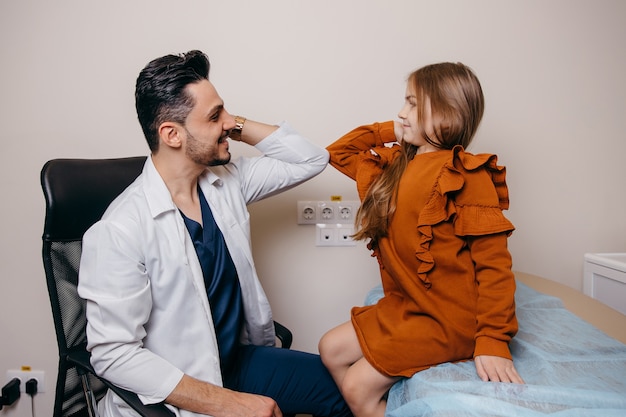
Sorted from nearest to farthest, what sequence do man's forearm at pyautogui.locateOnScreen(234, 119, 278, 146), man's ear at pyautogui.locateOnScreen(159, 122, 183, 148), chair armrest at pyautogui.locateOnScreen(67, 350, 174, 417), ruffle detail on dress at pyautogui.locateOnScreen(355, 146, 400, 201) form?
chair armrest at pyautogui.locateOnScreen(67, 350, 174, 417) → man's ear at pyautogui.locateOnScreen(159, 122, 183, 148) → ruffle detail on dress at pyautogui.locateOnScreen(355, 146, 400, 201) → man's forearm at pyautogui.locateOnScreen(234, 119, 278, 146)

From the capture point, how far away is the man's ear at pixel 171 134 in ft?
3.96

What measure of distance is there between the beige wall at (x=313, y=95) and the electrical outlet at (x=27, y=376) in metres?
0.03

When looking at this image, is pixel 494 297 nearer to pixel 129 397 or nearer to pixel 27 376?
pixel 129 397

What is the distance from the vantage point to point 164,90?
119 cm

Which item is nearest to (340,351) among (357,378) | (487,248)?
(357,378)

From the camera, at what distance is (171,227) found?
116 cm

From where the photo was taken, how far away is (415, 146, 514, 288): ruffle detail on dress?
41.3 inches

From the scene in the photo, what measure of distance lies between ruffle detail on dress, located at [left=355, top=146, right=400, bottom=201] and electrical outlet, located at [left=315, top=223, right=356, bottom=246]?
1.66ft

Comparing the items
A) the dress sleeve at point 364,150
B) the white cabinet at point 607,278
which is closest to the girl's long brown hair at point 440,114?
the dress sleeve at point 364,150

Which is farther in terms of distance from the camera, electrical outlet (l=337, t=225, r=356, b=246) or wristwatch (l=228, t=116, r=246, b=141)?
electrical outlet (l=337, t=225, r=356, b=246)

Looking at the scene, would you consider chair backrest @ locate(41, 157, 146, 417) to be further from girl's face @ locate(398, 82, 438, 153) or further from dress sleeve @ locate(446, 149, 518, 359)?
dress sleeve @ locate(446, 149, 518, 359)

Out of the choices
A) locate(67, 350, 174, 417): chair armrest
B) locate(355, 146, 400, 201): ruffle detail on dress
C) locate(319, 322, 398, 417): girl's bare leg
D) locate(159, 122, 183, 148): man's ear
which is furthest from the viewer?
locate(355, 146, 400, 201): ruffle detail on dress

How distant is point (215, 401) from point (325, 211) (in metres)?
0.91

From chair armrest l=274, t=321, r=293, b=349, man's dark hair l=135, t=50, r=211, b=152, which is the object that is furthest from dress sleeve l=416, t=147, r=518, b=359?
man's dark hair l=135, t=50, r=211, b=152
